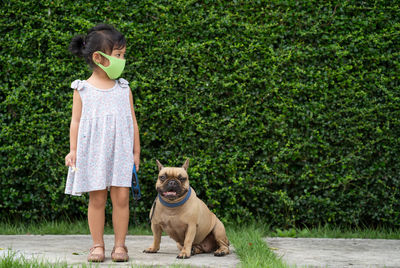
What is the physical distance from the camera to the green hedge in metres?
5.20

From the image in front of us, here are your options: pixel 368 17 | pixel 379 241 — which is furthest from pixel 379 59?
pixel 379 241

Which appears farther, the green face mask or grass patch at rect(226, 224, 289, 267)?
the green face mask

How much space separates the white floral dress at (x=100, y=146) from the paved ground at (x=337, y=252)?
4.67 ft

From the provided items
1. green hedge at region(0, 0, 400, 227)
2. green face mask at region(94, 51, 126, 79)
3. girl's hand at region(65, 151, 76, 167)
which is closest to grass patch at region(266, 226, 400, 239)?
green hedge at region(0, 0, 400, 227)

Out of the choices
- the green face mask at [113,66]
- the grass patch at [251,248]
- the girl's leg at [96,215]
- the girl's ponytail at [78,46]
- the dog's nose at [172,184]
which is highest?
the girl's ponytail at [78,46]

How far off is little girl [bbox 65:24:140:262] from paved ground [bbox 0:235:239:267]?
0.63 ft

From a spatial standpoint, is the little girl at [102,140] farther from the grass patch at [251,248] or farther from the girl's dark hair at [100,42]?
the grass patch at [251,248]

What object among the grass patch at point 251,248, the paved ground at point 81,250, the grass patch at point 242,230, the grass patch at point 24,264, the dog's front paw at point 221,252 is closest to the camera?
the grass patch at point 24,264

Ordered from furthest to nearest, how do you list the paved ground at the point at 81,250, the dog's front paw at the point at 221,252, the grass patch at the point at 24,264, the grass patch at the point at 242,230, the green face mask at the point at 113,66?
the grass patch at the point at 242,230 → the dog's front paw at the point at 221,252 → the green face mask at the point at 113,66 → the paved ground at the point at 81,250 → the grass patch at the point at 24,264

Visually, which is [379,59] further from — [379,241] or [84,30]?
[84,30]

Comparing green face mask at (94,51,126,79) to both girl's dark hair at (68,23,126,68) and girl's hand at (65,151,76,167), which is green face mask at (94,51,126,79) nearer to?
girl's dark hair at (68,23,126,68)

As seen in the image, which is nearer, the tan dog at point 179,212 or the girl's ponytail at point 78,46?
the tan dog at point 179,212

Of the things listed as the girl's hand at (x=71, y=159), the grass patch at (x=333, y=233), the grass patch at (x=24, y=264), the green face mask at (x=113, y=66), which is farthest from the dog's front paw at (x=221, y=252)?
the green face mask at (x=113, y=66)

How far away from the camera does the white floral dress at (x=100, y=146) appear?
12.0ft
